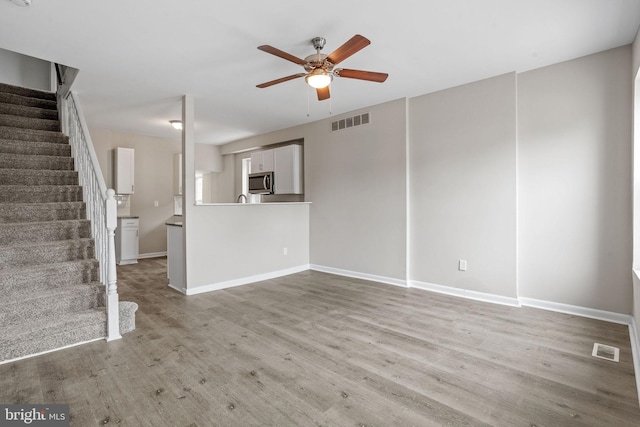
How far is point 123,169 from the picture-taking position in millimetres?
6363

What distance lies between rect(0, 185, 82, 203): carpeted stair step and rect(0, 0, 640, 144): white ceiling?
1263 millimetres

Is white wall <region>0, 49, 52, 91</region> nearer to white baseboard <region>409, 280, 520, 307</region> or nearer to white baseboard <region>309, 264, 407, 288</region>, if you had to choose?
white baseboard <region>309, 264, 407, 288</region>

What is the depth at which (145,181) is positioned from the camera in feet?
22.6

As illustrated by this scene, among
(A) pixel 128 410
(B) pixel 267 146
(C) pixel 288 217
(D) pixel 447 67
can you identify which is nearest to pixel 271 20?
(D) pixel 447 67

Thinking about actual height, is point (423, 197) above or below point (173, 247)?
above

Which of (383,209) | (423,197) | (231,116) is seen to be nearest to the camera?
(423,197)

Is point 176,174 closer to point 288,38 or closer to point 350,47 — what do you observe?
point 288,38

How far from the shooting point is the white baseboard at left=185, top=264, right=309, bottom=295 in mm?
4312

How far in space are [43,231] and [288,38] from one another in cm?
290

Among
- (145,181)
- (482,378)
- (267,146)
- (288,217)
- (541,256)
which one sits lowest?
(482,378)

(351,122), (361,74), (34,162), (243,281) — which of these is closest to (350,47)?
(361,74)

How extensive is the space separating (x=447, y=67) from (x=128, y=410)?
3.90 metres

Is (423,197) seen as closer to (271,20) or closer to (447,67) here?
(447,67)

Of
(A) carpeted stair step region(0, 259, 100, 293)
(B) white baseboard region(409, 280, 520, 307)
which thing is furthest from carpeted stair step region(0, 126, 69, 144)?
(B) white baseboard region(409, 280, 520, 307)
